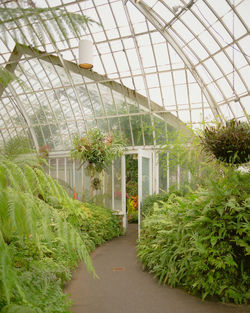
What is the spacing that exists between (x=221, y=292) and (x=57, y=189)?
106 inches

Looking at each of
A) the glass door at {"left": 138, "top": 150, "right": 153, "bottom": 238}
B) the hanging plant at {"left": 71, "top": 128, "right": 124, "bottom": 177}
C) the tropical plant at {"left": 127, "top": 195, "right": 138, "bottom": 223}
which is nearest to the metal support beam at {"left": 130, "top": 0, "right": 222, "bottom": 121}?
the glass door at {"left": 138, "top": 150, "right": 153, "bottom": 238}

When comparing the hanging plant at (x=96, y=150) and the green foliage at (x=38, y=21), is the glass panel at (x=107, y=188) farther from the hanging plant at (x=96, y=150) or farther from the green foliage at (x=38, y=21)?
the green foliage at (x=38, y=21)

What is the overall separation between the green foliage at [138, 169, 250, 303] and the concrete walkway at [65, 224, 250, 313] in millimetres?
144

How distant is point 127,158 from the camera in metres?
11.8

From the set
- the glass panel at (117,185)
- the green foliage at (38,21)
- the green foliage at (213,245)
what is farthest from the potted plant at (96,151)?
the green foliage at (38,21)

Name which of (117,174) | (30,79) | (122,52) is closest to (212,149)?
(117,174)

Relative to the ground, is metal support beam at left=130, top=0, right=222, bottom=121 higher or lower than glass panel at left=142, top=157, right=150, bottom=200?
higher

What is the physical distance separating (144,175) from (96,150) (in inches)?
58.9

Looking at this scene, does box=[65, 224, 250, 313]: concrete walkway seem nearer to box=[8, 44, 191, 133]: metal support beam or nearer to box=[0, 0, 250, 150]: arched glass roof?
box=[0, 0, 250, 150]: arched glass roof

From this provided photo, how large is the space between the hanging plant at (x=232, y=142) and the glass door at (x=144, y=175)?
383 centimetres

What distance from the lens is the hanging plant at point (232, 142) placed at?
368 centimetres

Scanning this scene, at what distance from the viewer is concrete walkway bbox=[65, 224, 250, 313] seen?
3.31 meters

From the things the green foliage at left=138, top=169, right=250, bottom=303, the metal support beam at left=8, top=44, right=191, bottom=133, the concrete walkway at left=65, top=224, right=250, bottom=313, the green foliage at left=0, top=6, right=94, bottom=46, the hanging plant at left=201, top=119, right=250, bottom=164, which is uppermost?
the metal support beam at left=8, top=44, right=191, bottom=133

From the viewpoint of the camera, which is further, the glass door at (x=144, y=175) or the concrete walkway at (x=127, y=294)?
the glass door at (x=144, y=175)
